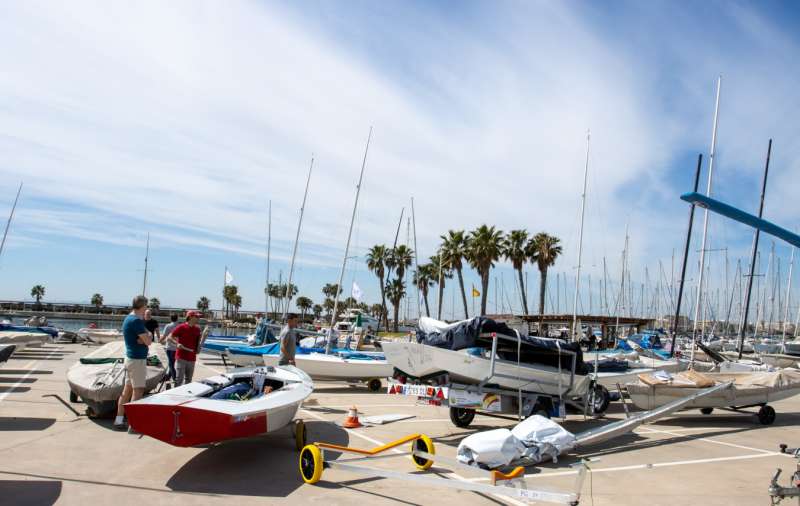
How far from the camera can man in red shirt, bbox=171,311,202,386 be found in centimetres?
1022

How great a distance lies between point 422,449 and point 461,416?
10.8 feet

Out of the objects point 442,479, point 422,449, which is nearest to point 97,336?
point 422,449

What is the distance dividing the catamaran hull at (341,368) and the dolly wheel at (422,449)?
8467 mm

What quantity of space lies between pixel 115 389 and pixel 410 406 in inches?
263

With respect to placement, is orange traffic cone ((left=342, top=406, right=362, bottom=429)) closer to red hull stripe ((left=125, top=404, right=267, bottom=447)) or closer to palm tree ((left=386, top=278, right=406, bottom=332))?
red hull stripe ((left=125, top=404, right=267, bottom=447))

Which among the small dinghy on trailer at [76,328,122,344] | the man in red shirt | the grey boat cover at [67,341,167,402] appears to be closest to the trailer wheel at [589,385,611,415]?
the man in red shirt

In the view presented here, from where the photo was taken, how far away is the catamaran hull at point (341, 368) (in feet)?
51.3

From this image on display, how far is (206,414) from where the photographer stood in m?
6.34

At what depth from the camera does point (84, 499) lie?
5.42 metres

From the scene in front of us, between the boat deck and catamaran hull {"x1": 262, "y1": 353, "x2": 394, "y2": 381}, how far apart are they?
167 inches

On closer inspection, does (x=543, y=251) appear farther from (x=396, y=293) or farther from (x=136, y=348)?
(x=136, y=348)

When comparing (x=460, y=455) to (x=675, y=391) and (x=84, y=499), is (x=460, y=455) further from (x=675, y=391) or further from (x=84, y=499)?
(x=675, y=391)

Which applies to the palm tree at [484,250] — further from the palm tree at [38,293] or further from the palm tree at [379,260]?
the palm tree at [38,293]

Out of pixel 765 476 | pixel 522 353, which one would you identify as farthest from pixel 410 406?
pixel 765 476
